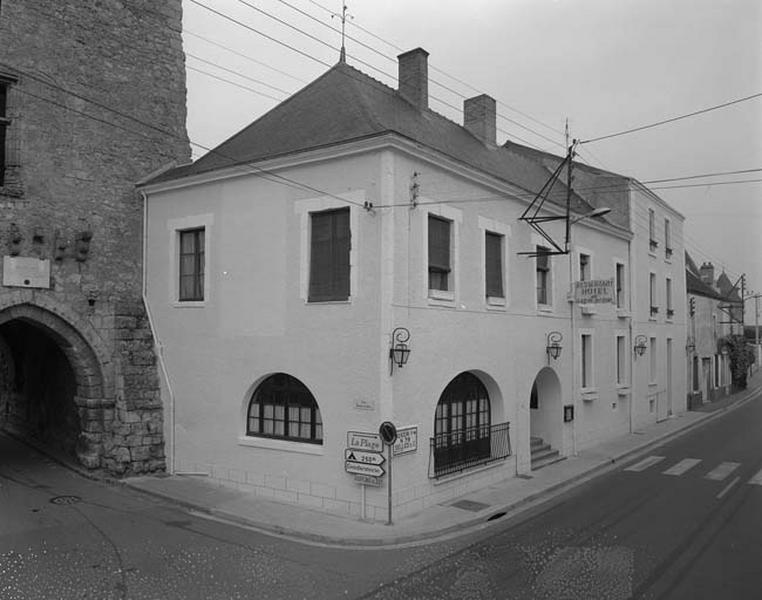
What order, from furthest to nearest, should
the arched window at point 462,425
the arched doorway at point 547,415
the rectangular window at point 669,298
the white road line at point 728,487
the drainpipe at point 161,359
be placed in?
the rectangular window at point 669,298
the arched doorway at point 547,415
the drainpipe at point 161,359
the arched window at point 462,425
the white road line at point 728,487

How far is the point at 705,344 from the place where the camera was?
33.9 metres

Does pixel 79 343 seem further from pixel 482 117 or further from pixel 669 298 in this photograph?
pixel 669 298

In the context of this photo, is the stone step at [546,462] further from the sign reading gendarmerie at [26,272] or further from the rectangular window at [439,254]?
the sign reading gendarmerie at [26,272]

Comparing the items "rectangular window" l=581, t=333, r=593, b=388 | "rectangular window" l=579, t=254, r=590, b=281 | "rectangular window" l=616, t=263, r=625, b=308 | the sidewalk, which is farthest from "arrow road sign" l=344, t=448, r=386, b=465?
"rectangular window" l=616, t=263, r=625, b=308

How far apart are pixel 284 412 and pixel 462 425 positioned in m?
4.01

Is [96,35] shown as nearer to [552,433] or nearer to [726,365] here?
[552,433]

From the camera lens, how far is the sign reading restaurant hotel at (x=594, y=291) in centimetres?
1667

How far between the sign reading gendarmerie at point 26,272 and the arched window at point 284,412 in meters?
5.39

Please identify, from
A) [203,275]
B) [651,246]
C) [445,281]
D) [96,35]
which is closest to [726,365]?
[651,246]

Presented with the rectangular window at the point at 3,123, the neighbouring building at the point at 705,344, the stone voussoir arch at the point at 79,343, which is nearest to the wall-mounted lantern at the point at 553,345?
the stone voussoir arch at the point at 79,343

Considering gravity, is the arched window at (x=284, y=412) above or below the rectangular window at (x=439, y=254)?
below

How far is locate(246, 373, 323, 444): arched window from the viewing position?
12.6 metres

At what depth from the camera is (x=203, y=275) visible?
47.4 ft

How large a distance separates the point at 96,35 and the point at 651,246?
21071mm
